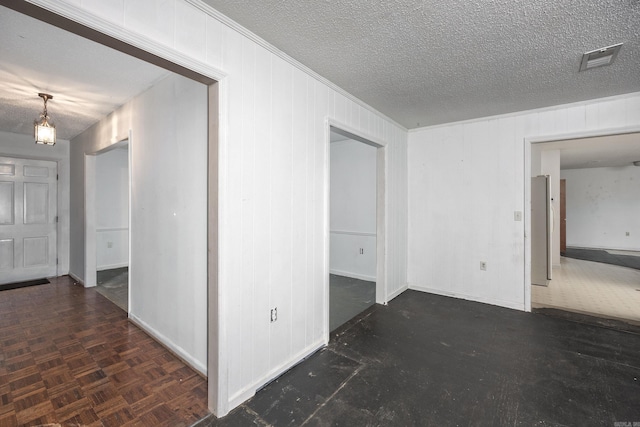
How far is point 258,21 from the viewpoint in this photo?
175 cm

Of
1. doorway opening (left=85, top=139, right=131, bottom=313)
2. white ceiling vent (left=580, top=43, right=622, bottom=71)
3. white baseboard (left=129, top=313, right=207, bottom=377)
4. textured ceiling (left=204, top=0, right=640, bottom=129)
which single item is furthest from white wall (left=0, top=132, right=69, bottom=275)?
white ceiling vent (left=580, top=43, right=622, bottom=71)

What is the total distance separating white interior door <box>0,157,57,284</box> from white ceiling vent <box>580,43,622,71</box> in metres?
7.49

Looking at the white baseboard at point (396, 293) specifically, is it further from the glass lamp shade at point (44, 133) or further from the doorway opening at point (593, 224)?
the glass lamp shade at point (44, 133)

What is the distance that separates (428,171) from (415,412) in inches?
126

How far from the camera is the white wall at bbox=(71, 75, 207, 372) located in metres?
2.18

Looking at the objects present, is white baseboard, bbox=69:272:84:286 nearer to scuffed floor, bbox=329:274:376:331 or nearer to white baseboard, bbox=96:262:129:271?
white baseboard, bbox=96:262:129:271

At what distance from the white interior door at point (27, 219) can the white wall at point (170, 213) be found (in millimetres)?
2881

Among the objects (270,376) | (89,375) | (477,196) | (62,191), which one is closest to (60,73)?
(89,375)

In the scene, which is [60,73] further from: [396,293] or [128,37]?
[396,293]

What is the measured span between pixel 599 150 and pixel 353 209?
5.44 meters

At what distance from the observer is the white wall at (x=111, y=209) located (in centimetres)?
565

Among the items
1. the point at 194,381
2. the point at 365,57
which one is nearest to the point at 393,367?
the point at 194,381

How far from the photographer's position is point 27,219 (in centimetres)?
470

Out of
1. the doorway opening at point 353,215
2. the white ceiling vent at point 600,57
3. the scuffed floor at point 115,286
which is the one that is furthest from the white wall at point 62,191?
the white ceiling vent at point 600,57
